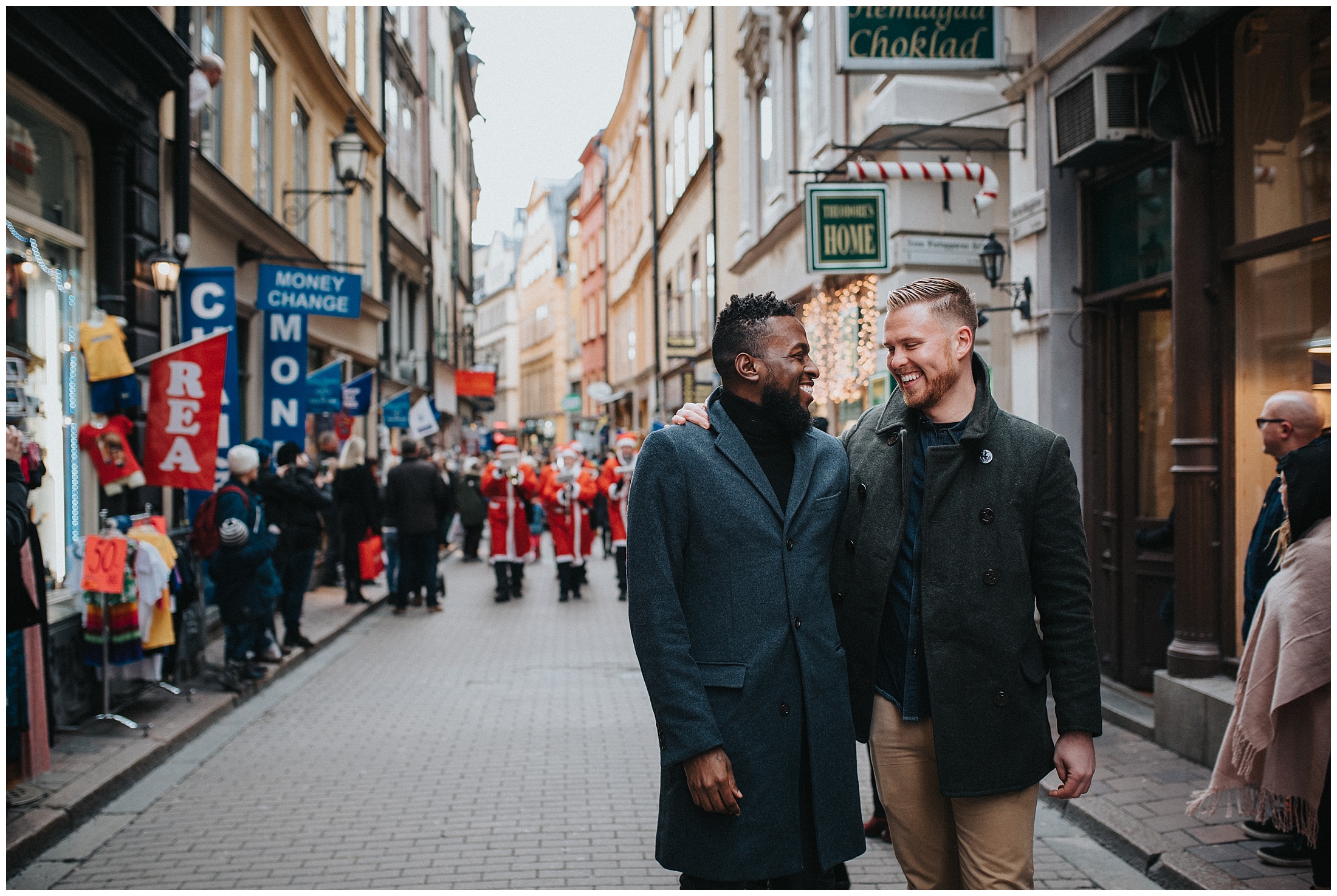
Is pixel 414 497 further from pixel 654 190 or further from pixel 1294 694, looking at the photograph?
pixel 654 190

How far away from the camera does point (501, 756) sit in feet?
22.1

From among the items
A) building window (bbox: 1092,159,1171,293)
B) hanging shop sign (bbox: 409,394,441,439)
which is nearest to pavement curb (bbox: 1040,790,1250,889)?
building window (bbox: 1092,159,1171,293)

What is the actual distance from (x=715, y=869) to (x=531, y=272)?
69.5 metres

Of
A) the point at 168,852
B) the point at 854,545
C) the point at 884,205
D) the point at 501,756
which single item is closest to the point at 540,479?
the point at 884,205

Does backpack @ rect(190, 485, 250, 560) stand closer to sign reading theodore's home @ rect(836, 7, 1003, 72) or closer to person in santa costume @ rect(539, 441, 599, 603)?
sign reading theodore's home @ rect(836, 7, 1003, 72)

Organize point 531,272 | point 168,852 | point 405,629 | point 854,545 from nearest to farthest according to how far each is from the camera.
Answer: point 854,545 < point 168,852 < point 405,629 < point 531,272

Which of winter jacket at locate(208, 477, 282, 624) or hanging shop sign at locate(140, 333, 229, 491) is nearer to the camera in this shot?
hanging shop sign at locate(140, 333, 229, 491)

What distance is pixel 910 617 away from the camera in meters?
2.88

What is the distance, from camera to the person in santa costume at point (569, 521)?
47.9 ft

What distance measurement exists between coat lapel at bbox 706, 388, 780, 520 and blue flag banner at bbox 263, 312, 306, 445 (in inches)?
417

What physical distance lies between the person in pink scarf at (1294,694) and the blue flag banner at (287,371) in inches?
412

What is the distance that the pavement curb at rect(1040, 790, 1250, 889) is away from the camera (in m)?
4.44

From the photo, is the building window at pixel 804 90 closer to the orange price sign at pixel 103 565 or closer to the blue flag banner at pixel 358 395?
the blue flag banner at pixel 358 395

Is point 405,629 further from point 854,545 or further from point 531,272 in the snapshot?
point 531,272
